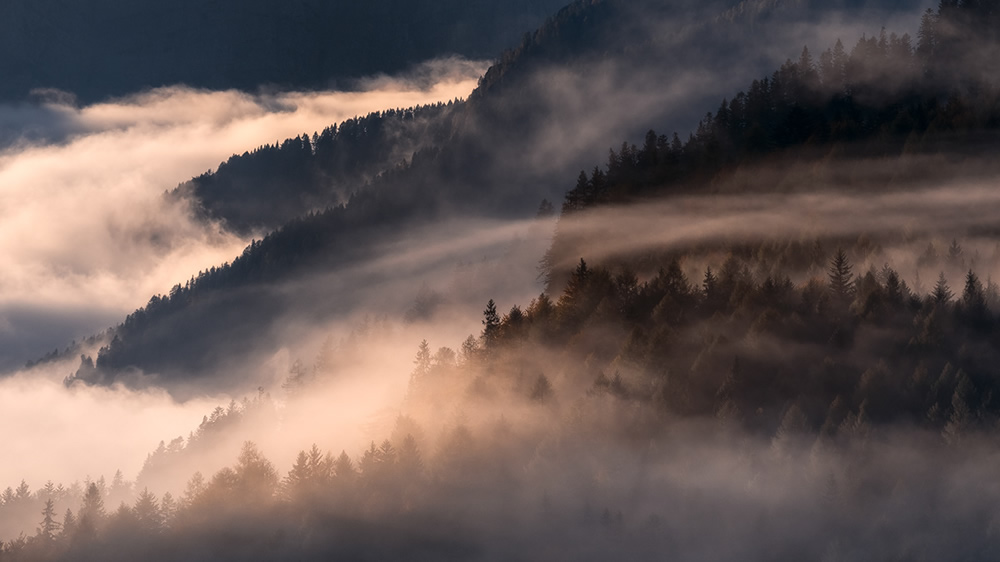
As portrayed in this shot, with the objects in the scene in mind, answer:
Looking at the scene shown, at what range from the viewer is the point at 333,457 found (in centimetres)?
15450

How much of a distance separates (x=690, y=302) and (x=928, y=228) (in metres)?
27.8

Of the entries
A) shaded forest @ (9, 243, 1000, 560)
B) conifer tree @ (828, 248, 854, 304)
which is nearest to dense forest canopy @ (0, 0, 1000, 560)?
shaded forest @ (9, 243, 1000, 560)

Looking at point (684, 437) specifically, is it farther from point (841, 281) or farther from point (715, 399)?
point (841, 281)

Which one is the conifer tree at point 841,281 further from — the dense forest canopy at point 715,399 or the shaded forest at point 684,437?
the dense forest canopy at point 715,399

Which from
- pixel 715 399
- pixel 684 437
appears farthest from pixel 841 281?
pixel 684 437

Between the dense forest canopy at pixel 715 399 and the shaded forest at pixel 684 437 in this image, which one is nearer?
the shaded forest at pixel 684 437

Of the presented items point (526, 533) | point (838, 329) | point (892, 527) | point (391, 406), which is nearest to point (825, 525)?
point (892, 527)

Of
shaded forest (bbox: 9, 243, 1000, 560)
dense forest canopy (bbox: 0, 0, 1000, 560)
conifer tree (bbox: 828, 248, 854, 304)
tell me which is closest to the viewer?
shaded forest (bbox: 9, 243, 1000, 560)

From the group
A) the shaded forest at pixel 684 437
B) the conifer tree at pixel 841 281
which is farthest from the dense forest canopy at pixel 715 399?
the conifer tree at pixel 841 281

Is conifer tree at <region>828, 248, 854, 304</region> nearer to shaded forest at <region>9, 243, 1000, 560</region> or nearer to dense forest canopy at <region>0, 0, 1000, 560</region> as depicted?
shaded forest at <region>9, 243, 1000, 560</region>

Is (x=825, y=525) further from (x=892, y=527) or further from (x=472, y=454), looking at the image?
(x=472, y=454)

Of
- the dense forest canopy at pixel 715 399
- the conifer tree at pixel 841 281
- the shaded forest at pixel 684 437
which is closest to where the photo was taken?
the shaded forest at pixel 684 437

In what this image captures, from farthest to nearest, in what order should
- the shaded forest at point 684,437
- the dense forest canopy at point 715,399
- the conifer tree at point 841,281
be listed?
the conifer tree at point 841,281, the dense forest canopy at point 715,399, the shaded forest at point 684,437

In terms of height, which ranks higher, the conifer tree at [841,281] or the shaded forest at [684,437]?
the conifer tree at [841,281]
